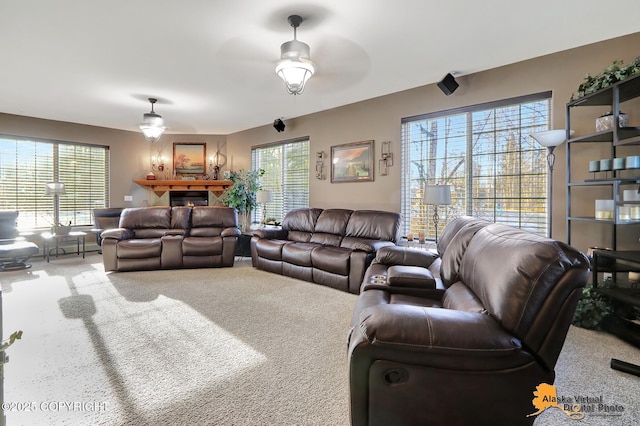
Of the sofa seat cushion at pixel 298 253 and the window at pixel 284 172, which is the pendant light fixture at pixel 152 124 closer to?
the window at pixel 284 172

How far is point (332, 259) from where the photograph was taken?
13.5 ft

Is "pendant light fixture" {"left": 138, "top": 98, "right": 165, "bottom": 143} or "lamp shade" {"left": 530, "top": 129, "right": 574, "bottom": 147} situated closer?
"lamp shade" {"left": 530, "top": 129, "right": 574, "bottom": 147}

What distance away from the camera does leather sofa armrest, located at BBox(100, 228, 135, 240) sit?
16.3ft

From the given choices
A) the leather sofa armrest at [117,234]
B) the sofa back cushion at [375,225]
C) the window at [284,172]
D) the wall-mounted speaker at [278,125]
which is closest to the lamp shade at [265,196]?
the window at [284,172]

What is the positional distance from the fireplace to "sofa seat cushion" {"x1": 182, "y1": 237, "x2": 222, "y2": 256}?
109 inches

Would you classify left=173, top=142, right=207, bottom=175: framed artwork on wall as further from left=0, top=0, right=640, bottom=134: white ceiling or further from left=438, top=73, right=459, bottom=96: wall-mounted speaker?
left=438, top=73, right=459, bottom=96: wall-mounted speaker

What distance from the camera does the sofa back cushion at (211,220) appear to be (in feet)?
18.6

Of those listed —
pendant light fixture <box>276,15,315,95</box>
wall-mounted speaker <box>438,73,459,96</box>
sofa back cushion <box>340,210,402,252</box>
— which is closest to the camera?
pendant light fixture <box>276,15,315,95</box>

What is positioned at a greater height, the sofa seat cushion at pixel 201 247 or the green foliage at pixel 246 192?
the green foliage at pixel 246 192

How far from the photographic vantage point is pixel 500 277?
4.50ft

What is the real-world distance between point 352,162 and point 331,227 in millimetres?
1263

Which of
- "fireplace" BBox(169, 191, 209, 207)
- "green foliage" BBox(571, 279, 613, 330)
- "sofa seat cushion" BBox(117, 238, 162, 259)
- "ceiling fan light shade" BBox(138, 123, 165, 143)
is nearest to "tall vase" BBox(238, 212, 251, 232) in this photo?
"fireplace" BBox(169, 191, 209, 207)

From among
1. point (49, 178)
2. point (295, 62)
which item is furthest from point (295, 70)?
point (49, 178)

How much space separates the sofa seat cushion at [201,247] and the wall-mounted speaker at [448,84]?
4.19 m
